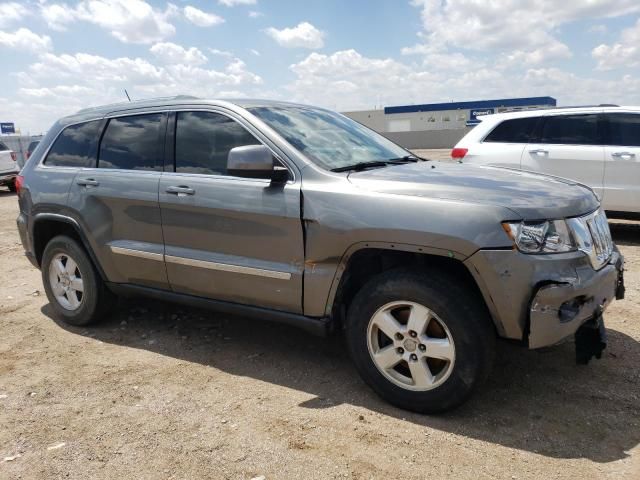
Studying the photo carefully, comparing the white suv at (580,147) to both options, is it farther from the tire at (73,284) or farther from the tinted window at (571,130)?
the tire at (73,284)

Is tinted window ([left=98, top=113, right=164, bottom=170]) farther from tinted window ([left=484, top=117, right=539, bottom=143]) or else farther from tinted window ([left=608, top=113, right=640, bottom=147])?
tinted window ([left=608, top=113, right=640, bottom=147])

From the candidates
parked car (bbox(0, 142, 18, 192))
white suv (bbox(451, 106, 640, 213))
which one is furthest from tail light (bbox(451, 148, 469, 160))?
parked car (bbox(0, 142, 18, 192))

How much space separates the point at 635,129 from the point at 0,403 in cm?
736

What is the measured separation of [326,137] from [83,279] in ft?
7.64

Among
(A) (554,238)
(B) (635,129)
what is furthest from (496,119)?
(A) (554,238)

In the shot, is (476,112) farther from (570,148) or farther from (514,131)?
(570,148)

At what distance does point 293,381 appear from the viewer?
12.1 ft

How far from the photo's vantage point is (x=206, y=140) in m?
3.92

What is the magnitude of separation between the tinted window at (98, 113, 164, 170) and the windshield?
84 centimetres

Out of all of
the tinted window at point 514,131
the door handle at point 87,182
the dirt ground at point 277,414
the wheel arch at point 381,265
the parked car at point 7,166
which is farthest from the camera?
the parked car at point 7,166

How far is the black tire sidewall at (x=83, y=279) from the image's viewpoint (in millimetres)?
4555

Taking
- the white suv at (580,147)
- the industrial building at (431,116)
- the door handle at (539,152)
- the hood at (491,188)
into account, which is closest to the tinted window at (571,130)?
the white suv at (580,147)

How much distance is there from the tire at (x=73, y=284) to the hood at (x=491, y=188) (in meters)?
2.47

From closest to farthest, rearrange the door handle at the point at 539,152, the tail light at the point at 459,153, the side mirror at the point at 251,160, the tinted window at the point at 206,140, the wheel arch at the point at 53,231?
the side mirror at the point at 251,160
the tinted window at the point at 206,140
the wheel arch at the point at 53,231
the door handle at the point at 539,152
the tail light at the point at 459,153
